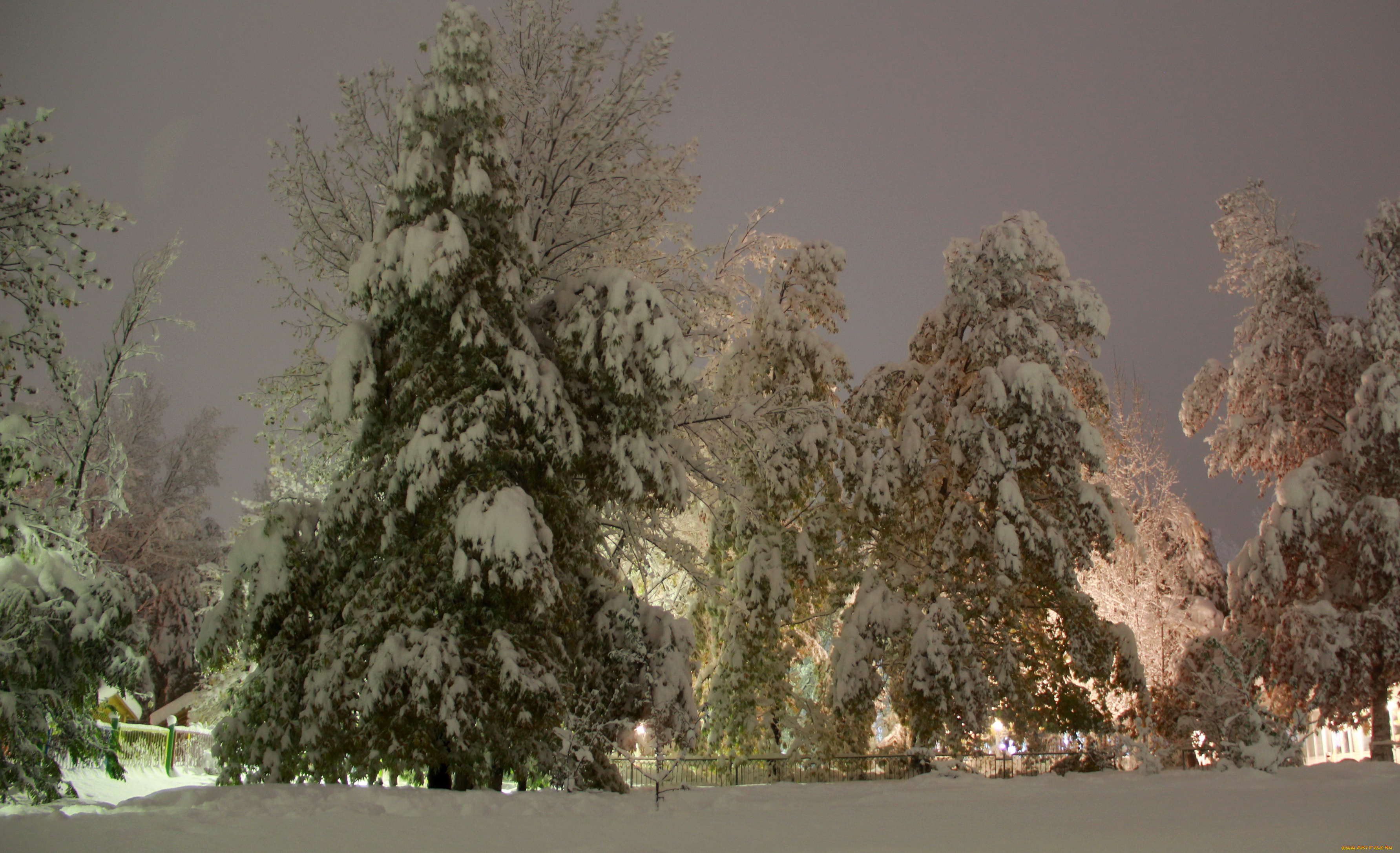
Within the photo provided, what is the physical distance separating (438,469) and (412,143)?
175 inches

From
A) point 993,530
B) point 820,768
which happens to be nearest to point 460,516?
point 993,530

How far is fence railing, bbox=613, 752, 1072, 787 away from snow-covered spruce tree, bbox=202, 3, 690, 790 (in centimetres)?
556

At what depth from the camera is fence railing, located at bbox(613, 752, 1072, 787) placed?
17.6 m

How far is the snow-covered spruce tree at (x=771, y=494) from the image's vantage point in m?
15.8

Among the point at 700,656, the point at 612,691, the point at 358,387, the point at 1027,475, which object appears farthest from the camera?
the point at 700,656

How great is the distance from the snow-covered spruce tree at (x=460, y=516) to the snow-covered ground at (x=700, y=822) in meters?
0.91

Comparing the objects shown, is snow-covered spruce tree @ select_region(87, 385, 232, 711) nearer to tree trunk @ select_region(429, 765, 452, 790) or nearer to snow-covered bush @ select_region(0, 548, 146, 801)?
snow-covered bush @ select_region(0, 548, 146, 801)

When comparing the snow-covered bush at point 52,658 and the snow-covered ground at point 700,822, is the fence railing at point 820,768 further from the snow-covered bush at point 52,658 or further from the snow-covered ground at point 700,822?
the snow-covered bush at point 52,658

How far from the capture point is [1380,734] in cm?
1856

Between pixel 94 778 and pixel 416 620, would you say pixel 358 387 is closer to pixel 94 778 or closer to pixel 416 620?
pixel 416 620

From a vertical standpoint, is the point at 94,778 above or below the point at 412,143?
below

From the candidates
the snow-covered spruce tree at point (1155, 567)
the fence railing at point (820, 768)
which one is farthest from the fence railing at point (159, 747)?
the snow-covered spruce tree at point (1155, 567)

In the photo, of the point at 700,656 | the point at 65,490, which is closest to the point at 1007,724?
the point at 700,656

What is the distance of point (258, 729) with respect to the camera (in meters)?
10.9
